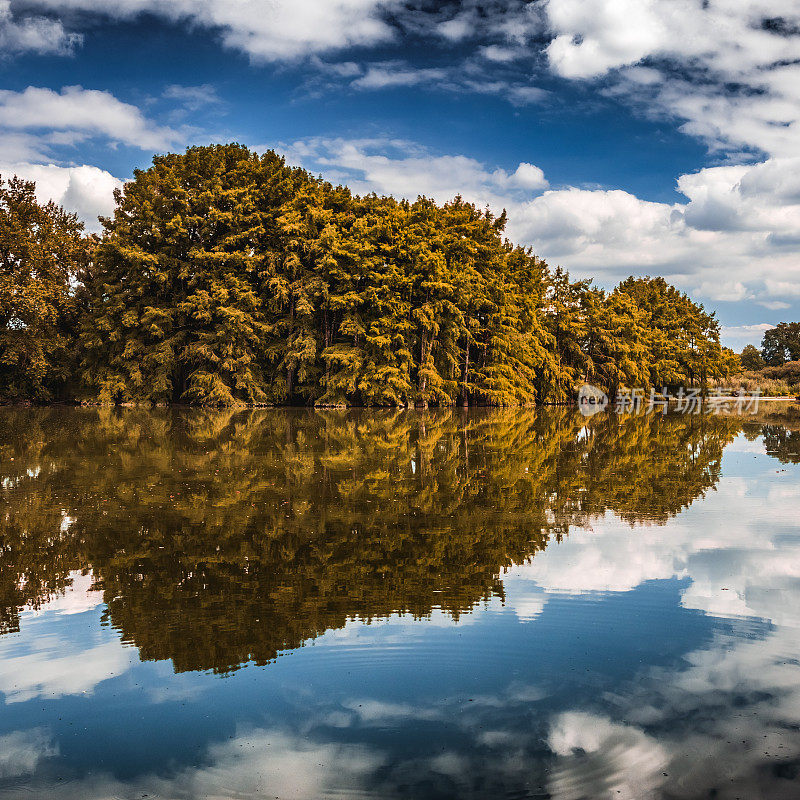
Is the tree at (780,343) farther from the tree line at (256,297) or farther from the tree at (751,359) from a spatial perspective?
the tree line at (256,297)

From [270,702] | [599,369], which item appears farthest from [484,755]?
[599,369]

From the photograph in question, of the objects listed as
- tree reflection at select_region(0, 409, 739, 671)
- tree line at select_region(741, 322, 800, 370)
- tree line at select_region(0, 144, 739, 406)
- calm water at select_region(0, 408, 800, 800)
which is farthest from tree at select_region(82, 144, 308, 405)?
tree line at select_region(741, 322, 800, 370)

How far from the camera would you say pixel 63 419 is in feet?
83.9

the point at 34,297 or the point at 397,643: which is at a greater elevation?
the point at 34,297

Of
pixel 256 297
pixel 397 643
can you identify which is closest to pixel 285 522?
pixel 397 643

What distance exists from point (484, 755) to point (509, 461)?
1041 cm

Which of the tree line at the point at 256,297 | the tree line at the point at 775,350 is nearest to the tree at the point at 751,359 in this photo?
the tree line at the point at 775,350

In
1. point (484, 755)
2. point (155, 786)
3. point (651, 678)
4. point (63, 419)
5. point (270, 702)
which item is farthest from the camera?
point (63, 419)

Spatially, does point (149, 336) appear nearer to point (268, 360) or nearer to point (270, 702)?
point (268, 360)

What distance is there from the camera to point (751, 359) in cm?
9712

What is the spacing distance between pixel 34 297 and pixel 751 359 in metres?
94.1

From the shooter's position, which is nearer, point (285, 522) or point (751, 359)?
point (285, 522)

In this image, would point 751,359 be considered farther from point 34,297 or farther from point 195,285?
point 34,297

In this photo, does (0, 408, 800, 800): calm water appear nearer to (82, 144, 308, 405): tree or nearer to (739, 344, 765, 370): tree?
(82, 144, 308, 405): tree
